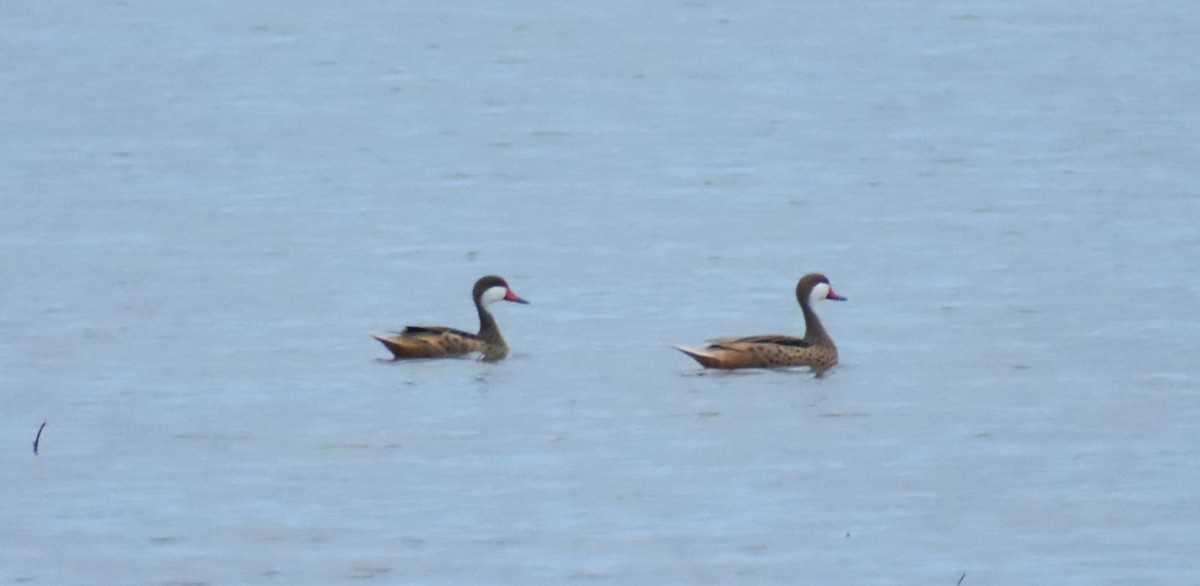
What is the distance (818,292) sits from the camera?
1684 centimetres

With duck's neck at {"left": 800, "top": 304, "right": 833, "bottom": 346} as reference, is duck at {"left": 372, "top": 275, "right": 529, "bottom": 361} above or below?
below

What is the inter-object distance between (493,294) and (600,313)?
1032 millimetres

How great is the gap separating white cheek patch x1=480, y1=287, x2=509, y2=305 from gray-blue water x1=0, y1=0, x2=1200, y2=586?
1.98ft

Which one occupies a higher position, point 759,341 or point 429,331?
point 759,341

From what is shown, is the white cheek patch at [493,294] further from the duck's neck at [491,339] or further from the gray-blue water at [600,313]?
the gray-blue water at [600,313]

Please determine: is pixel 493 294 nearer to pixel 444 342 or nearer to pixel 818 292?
pixel 444 342

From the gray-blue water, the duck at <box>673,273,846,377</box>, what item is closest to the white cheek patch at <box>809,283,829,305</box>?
the gray-blue water

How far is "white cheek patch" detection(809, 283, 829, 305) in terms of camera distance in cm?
1681

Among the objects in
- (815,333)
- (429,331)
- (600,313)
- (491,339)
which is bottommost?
(600,313)

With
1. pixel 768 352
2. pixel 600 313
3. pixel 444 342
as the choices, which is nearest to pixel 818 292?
pixel 768 352

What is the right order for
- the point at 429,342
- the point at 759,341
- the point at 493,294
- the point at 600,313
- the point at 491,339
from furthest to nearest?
the point at 600,313
the point at 493,294
the point at 491,339
the point at 429,342
the point at 759,341

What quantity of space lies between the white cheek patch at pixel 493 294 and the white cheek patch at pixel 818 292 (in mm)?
1990

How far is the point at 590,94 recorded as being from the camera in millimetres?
36844

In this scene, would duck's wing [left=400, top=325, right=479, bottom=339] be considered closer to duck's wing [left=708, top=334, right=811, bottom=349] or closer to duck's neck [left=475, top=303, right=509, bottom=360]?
duck's neck [left=475, top=303, right=509, bottom=360]
